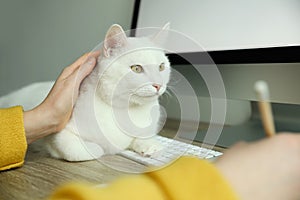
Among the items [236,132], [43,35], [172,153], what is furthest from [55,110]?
[43,35]

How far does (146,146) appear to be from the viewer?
0.68 meters

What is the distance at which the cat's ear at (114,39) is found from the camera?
2.12 ft

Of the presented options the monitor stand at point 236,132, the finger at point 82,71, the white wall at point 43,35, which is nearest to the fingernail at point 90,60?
the finger at point 82,71

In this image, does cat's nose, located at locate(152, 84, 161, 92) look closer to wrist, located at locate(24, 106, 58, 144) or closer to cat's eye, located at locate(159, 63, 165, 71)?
cat's eye, located at locate(159, 63, 165, 71)

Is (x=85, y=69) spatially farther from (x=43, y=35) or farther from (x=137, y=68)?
(x=43, y=35)

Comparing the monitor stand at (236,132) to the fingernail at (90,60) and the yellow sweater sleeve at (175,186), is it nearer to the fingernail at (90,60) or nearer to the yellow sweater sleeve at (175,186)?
the fingernail at (90,60)

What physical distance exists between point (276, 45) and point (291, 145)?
488 mm

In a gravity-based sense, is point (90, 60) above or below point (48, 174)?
above

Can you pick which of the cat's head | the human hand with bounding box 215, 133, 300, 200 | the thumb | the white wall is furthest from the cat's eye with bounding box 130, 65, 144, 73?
the white wall

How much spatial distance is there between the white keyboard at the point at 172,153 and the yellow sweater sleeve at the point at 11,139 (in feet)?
0.63

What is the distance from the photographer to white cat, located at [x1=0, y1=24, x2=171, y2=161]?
0.65 metres

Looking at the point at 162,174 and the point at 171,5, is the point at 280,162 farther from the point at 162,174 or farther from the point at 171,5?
the point at 171,5

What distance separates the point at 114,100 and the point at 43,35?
3.17 feet

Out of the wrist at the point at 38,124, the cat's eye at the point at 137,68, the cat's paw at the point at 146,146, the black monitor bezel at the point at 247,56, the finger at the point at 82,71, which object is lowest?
the cat's paw at the point at 146,146
